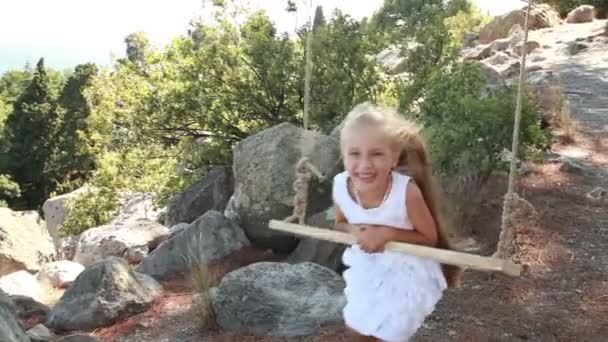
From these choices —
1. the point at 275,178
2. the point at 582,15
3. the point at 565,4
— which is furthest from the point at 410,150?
the point at 565,4

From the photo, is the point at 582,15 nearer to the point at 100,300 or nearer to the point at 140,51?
the point at 140,51

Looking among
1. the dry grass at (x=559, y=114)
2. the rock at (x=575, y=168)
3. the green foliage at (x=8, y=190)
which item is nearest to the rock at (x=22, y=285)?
the rock at (x=575, y=168)

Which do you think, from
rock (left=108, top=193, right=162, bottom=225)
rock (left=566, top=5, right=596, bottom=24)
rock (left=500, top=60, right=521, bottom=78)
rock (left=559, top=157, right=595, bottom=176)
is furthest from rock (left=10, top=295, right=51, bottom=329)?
rock (left=566, top=5, right=596, bottom=24)

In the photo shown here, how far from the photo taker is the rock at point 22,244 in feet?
29.5

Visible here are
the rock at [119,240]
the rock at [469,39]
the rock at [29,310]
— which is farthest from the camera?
the rock at [469,39]

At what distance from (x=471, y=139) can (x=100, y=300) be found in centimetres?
323

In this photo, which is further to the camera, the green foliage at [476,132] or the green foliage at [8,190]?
the green foliage at [8,190]

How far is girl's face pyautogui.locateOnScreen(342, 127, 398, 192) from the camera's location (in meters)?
2.26

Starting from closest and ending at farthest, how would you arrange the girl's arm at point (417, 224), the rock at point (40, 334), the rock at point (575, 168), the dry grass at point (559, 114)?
the girl's arm at point (417, 224) → the rock at point (40, 334) → the rock at point (575, 168) → the dry grass at point (559, 114)

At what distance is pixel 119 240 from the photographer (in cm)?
775

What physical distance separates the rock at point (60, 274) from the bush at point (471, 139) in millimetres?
3912

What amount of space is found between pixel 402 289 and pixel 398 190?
0.33 m

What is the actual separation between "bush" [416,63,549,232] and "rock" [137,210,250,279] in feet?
6.84

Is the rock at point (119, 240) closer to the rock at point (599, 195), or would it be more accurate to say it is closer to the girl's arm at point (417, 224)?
the rock at point (599, 195)
